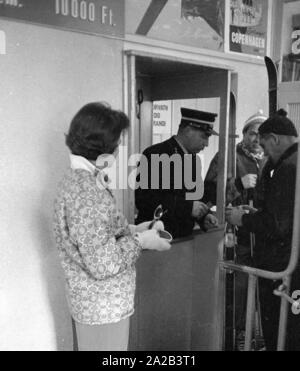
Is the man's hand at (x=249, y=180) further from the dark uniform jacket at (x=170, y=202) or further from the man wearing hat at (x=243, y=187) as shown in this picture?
the dark uniform jacket at (x=170, y=202)

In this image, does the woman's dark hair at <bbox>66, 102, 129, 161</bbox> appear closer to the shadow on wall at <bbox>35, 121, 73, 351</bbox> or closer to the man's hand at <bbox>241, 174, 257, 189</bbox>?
the shadow on wall at <bbox>35, 121, 73, 351</bbox>

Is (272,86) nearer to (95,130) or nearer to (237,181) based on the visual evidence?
(237,181)

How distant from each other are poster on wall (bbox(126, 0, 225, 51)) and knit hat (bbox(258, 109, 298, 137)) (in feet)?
1.58

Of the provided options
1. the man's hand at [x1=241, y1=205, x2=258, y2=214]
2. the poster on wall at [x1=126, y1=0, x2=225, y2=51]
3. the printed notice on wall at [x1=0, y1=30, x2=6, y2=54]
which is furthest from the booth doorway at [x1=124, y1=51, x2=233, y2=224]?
the printed notice on wall at [x1=0, y1=30, x2=6, y2=54]

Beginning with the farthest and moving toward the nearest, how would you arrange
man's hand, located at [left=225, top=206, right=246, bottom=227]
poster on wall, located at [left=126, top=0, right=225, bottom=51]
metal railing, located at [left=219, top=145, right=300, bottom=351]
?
man's hand, located at [left=225, top=206, right=246, bottom=227] → poster on wall, located at [left=126, top=0, right=225, bottom=51] → metal railing, located at [left=219, top=145, right=300, bottom=351]

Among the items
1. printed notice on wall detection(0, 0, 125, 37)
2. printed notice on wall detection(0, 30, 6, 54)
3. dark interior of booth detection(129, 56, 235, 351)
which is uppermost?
printed notice on wall detection(0, 0, 125, 37)

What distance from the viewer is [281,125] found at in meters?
1.49

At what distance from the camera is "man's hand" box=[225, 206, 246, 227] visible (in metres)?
1.73

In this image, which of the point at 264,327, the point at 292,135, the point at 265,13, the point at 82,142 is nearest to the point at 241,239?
the point at 264,327

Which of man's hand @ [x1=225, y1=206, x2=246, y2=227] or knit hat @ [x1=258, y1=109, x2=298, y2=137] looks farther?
man's hand @ [x1=225, y1=206, x2=246, y2=227]

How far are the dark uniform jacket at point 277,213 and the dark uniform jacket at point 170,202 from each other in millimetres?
369

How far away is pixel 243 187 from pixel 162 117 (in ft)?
1.50

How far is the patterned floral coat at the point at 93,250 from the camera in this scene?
122cm

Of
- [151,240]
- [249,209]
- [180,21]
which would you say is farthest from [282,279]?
[180,21]
